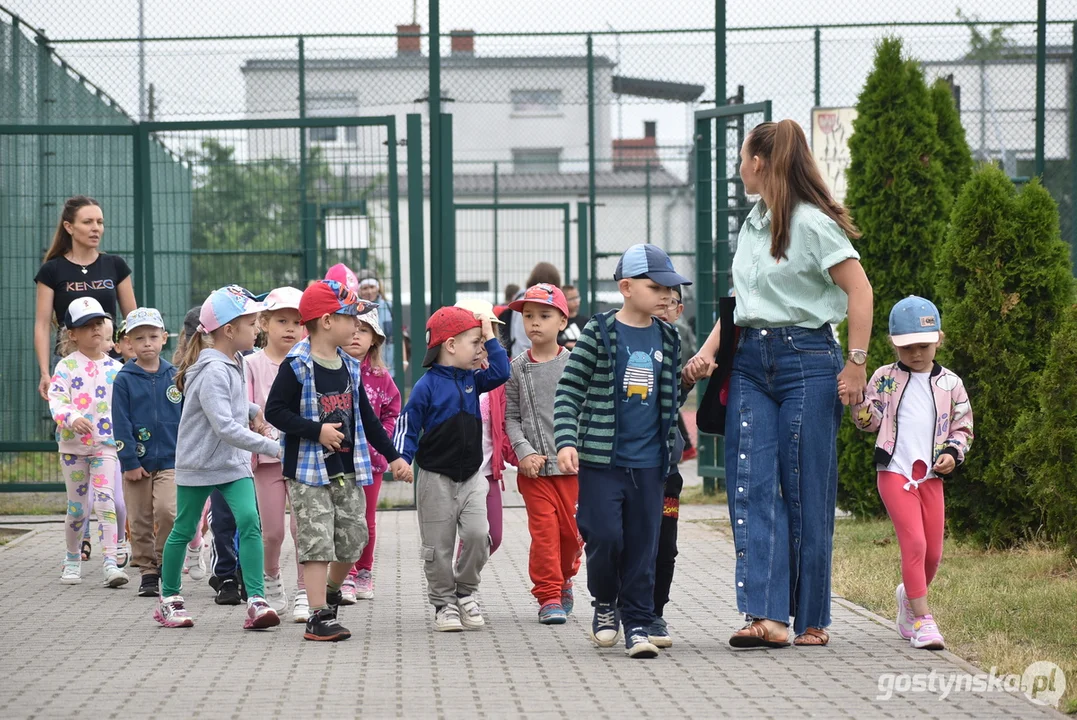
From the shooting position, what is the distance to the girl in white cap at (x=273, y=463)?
686 cm

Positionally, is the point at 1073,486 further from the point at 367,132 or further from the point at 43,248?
the point at 43,248

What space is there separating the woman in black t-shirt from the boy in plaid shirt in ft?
10.1

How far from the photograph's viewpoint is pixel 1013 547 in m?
8.41

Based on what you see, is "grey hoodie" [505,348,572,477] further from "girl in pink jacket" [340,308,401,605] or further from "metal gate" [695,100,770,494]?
"metal gate" [695,100,770,494]

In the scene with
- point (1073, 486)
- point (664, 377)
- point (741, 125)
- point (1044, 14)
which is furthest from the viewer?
point (1044, 14)

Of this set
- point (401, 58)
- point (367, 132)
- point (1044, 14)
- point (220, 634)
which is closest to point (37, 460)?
point (367, 132)

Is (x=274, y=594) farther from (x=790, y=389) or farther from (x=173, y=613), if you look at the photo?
(x=790, y=389)

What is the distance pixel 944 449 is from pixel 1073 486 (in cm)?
150

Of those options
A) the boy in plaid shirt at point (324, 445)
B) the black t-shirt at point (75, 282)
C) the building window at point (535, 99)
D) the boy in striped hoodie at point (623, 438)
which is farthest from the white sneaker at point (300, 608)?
the building window at point (535, 99)

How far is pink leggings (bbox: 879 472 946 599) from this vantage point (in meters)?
5.90

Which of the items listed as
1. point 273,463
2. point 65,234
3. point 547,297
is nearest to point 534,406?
point 547,297

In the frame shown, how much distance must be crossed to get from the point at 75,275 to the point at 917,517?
539 centimetres

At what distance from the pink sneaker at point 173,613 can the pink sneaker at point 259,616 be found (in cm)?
28

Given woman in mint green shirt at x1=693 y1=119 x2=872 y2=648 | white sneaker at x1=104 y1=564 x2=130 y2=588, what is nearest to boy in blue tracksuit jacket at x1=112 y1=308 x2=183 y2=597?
white sneaker at x1=104 y1=564 x2=130 y2=588
